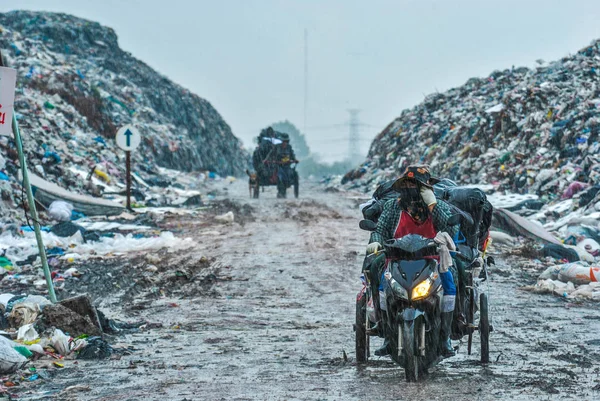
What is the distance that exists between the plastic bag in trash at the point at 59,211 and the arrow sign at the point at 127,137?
2.42 m

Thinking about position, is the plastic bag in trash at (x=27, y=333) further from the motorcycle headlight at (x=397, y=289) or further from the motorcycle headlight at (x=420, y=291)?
the motorcycle headlight at (x=420, y=291)

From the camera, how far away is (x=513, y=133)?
2403 cm

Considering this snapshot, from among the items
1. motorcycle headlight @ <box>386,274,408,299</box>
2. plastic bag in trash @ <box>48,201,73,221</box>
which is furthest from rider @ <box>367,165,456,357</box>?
plastic bag in trash @ <box>48,201,73,221</box>

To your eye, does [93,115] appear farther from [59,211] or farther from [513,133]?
[513,133]

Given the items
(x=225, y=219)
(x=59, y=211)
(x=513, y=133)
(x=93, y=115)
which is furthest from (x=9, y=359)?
(x=93, y=115)

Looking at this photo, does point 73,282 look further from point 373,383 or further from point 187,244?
point 373,383

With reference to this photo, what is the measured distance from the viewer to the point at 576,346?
21.1 ft

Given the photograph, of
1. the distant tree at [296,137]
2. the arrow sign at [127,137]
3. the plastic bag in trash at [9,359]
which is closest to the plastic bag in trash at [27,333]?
the plastic bag in trash at [9,359]

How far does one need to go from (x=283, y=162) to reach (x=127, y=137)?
926cm

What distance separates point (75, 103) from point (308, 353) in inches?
1067

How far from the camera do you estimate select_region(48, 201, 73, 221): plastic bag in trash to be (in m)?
15.5

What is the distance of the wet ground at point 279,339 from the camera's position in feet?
16.6

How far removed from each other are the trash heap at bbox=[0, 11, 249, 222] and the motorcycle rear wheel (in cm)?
587

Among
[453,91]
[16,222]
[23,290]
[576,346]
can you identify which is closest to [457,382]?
[576,346]
